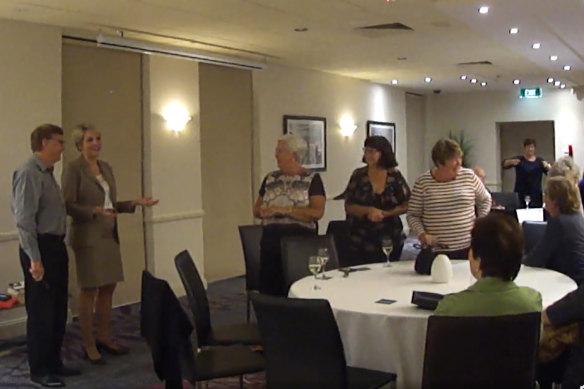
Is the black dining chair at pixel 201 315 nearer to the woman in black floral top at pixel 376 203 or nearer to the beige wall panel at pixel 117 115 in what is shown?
the woman in black floral top at pixel 376 203

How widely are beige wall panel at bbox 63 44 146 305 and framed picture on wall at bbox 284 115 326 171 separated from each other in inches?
110

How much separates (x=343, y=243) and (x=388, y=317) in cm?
224

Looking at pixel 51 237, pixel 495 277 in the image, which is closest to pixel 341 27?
pixel 51 237

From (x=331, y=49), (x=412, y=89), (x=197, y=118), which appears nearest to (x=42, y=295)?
(x=197, y=118)

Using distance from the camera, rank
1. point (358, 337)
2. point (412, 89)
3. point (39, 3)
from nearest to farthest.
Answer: point (358, 337)
point (39, 3)
point (412, 89)

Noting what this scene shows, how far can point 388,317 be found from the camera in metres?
3.02

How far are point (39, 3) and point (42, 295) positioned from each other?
7.72ft

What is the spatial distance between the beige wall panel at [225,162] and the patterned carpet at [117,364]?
2075 mm

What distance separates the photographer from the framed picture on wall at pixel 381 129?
12.3 meters

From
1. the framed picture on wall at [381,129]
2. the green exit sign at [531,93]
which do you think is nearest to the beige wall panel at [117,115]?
the framed picture on wall at [381,129]

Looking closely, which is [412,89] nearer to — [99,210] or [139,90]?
[139,90]

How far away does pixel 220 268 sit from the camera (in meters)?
8.91

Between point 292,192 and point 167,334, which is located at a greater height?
point 292,192

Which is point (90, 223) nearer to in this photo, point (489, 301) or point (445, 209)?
point (445, 209)
